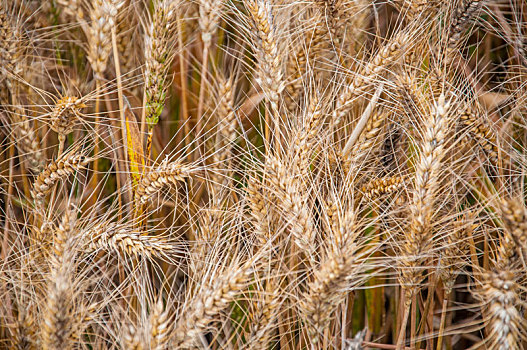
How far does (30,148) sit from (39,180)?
Result: 0.26 m

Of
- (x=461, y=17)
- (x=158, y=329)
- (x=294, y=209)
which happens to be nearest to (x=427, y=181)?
(x=294, y=209)

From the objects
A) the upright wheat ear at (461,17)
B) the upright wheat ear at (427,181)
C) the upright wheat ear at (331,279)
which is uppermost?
the upright wheat ear at (461,17)

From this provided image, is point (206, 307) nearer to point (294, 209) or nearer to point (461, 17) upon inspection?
point (294, 209)

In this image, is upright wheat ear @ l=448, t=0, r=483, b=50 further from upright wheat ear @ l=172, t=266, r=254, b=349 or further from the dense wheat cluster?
upright wheat ear @ l=172, t=266, r=254, b=349

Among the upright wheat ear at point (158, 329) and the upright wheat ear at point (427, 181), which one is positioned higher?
the upright wheat ear at point (427, 181)

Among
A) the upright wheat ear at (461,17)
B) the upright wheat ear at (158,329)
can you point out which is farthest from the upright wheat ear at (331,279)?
the upright wheat ear at (461,17)

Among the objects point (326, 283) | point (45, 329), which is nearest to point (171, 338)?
point (45, 329)

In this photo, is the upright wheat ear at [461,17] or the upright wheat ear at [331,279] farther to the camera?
the upright wheat ear at [461,17]

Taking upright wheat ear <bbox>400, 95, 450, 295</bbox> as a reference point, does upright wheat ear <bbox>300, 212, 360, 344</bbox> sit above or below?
below

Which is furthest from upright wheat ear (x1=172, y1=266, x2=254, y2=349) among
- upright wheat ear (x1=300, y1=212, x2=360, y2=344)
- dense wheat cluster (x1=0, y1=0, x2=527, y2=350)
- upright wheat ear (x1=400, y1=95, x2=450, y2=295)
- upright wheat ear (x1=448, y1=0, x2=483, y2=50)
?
upright wheat ear (x1=448, y1=0, x2=483, y2=50)

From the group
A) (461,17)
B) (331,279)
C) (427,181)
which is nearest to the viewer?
(331,279)

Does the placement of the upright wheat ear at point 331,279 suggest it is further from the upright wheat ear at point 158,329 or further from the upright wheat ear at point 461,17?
the upright wheat ear at point 461,17

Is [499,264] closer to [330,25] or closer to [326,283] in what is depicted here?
[326,283]

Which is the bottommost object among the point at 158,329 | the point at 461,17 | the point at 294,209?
the point at 158,329
